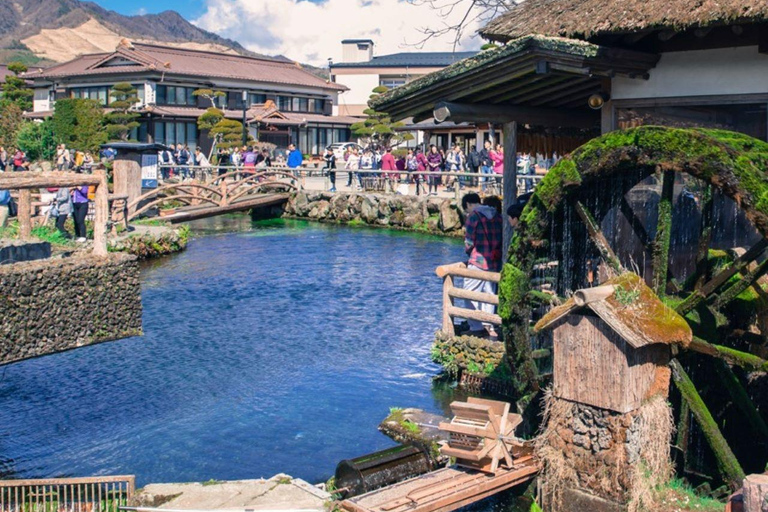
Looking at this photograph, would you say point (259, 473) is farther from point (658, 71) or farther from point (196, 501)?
point (658, 71)

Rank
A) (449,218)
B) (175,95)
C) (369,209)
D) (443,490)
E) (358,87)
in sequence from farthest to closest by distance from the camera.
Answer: (358,87)
(175,95)
(369,209)
(449,218)
(443,490)

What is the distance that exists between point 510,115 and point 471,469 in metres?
4.93

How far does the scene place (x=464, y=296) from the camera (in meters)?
11.9

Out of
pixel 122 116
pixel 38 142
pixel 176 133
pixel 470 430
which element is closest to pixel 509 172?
pixel 470 430

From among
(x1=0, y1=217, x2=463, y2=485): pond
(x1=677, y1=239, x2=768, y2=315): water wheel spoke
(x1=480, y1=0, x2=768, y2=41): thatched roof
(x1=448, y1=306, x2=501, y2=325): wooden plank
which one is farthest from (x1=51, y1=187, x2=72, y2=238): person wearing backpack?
(x1=677, y1=239, x2=768, y2=315): water wheel spoke

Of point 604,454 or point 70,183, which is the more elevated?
point 70,183

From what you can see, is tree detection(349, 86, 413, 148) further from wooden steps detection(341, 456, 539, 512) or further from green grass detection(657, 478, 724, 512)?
green grass detection(657, 478, 724, 512)

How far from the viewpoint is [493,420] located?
26.5ft

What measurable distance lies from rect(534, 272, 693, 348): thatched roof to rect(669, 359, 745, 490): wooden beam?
433 millimetres

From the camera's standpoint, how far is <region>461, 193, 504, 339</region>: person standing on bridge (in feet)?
39.2

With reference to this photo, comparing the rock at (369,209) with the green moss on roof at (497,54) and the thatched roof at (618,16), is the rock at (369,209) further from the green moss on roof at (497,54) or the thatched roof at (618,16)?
the green moss on roof at (497,54)

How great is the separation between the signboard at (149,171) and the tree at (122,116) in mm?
12680

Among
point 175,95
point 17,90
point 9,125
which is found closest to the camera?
point 9,125

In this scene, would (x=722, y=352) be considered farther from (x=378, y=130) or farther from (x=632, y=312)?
(x=378, y=130)
